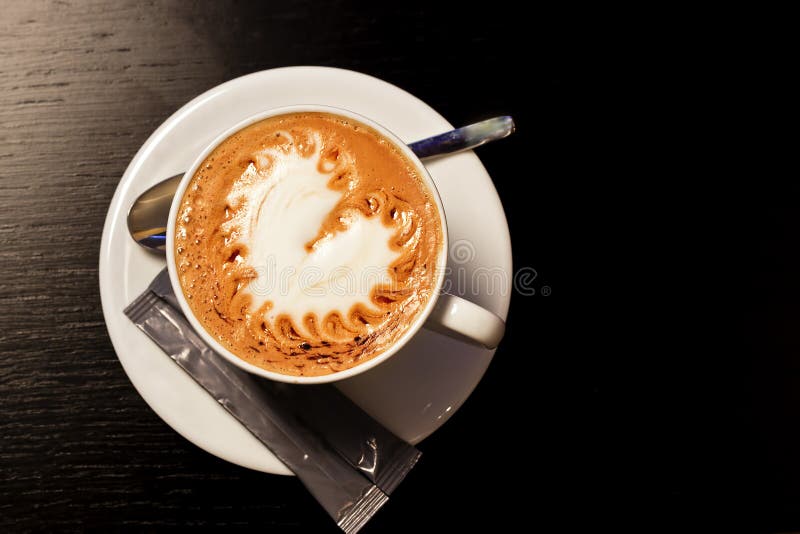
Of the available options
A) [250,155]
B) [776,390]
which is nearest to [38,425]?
[250,155]

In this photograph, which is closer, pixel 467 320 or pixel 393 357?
pixel 467 320

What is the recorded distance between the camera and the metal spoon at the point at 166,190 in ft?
4.50

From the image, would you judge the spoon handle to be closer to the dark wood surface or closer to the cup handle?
the dark wood surface

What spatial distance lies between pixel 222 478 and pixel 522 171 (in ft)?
4.33

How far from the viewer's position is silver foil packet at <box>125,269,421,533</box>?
138 cm

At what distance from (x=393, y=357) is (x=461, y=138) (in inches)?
23.6

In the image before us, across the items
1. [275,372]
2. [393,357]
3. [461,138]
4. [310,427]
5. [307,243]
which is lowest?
[310,427]

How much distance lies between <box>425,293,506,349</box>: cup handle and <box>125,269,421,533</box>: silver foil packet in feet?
1.32

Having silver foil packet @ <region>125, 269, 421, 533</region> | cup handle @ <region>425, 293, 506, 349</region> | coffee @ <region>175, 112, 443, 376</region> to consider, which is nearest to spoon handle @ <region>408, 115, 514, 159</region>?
coffee @ <region>175, 112, 443, 376</region>

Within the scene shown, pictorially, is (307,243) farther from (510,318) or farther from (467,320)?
(510,318)

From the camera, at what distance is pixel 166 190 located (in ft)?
4.54

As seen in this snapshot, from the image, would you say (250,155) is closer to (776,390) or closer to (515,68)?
(515,68)

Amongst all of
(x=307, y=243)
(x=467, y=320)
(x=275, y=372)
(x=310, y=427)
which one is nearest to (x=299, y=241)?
(x=307, y=243)

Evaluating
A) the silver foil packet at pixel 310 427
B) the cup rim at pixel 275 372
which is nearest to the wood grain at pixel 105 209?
the silver foil packet at pixel 310 427
